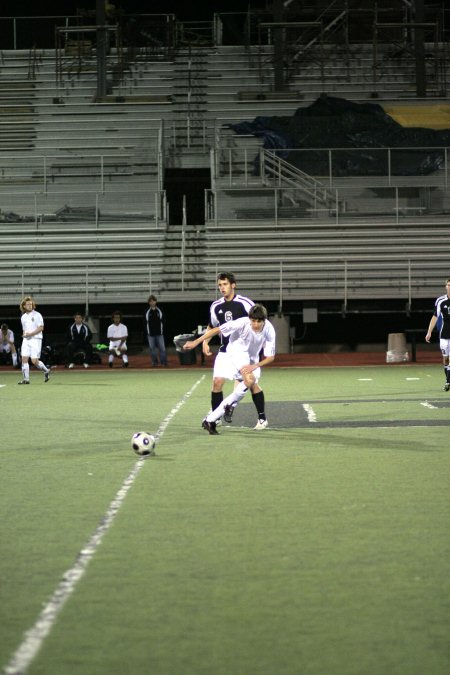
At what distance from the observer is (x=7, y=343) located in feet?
99.9

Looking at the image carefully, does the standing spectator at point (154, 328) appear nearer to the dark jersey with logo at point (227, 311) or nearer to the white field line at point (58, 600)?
the dark jersey with logo at point (227, 311)

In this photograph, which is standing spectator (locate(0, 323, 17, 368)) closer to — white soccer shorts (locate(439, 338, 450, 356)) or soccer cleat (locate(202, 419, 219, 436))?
white soccer shorts (locate(439, 338, 450, 356))

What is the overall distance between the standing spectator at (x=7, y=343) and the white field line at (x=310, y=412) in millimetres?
14048

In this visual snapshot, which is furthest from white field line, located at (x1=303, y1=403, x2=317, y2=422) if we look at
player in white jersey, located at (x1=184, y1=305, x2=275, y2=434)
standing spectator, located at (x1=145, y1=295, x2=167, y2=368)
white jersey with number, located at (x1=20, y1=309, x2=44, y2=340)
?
standing spectator, located at (x1=145, y1=295, x2=167, y2=368)

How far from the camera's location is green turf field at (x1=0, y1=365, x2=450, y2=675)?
4.84m

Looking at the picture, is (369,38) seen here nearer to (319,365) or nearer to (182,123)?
(182,123)

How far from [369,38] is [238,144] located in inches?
346

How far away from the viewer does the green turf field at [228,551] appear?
15.9 ft

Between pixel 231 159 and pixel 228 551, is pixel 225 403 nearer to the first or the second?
pixel 228 551

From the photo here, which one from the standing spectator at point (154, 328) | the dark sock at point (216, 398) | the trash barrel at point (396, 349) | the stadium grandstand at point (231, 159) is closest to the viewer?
the dark sock at point (216, 398)

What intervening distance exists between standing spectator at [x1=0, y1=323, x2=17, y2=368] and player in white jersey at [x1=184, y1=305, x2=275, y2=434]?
1676 cm

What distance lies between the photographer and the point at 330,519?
778 cm

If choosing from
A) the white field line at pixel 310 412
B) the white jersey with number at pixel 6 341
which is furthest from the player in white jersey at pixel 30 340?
the white field line at pixel 310 412

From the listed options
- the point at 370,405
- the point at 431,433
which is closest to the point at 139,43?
the point at 370,405
